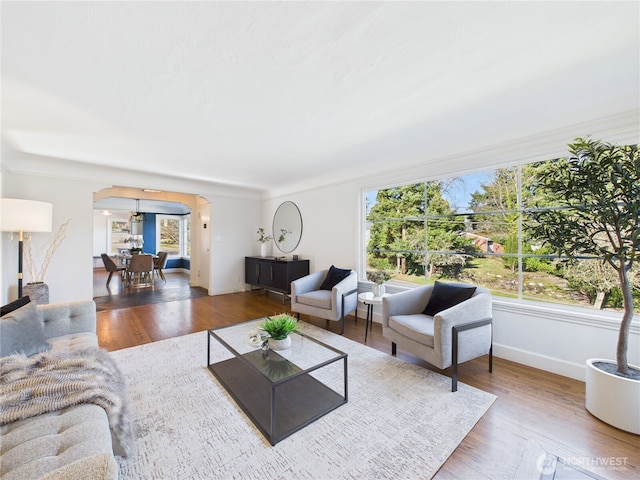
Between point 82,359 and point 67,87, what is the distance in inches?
76.3

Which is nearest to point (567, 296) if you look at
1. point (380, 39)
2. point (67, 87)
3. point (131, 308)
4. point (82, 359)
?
point (380, 39)

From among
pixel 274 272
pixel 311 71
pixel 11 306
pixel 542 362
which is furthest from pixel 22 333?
pixel 542 362

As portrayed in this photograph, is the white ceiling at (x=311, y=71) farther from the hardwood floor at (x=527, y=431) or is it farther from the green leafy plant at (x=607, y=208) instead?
the hardwood floor at (x=527, y=431)

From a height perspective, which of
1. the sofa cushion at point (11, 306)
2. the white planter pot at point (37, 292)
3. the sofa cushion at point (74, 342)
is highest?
the sofa cushion at point (11, 306)

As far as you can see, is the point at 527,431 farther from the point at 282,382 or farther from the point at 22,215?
the point at 22,215

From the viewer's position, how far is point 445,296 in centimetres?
281

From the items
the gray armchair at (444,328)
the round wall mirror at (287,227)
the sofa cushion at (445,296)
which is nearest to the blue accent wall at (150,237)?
the round wall mirror at (287,227)

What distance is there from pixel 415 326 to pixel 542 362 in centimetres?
129

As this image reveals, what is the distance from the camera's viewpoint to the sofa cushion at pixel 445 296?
8.79 ft

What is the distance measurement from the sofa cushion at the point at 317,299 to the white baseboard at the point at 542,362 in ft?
6.38

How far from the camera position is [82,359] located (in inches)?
65.5

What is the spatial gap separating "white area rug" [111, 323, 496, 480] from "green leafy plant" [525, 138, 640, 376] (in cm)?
130

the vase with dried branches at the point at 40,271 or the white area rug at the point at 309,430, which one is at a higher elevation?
the vase with dried branches at the point at 40,271

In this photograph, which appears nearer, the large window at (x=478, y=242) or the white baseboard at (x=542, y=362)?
the white baseboard at (x=542, y=362)
